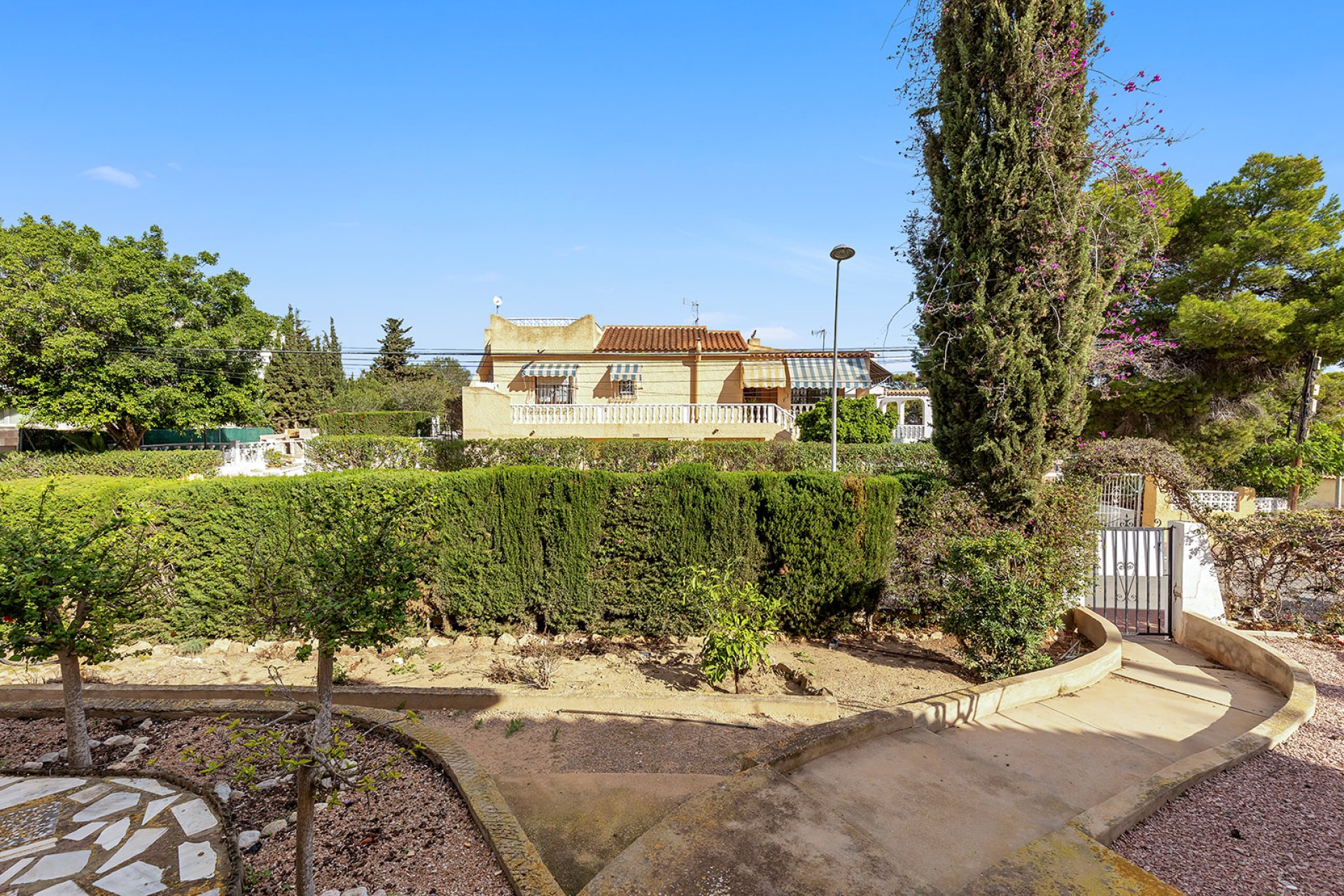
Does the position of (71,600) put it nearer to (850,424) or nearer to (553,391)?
(850,424)

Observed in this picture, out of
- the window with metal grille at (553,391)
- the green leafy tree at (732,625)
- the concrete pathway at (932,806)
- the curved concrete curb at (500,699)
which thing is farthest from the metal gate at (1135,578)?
the window with metal grille at (553,391)

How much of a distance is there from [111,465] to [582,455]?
14406 mm

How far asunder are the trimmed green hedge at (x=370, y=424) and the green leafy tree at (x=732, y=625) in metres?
27.2

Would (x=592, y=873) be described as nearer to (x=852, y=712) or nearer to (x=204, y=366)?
(x=852, y=712)

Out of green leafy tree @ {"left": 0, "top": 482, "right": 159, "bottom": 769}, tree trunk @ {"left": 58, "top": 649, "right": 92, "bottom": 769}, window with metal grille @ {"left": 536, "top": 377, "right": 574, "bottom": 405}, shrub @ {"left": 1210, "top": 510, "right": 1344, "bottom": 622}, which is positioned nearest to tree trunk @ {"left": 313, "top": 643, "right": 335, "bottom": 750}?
green leafy tree @ {"left": 0, "top": 482, "right": 159, "bottom": 769}

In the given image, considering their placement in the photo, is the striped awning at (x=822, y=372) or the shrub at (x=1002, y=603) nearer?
the shrub at (x=1002, y=603)

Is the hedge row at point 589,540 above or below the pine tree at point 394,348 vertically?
below

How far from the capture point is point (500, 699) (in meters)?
5.35

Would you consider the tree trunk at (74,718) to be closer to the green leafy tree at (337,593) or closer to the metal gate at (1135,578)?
the green leafy tree at (337,593)

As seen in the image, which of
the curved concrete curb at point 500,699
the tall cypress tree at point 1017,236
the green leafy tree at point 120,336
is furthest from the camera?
the green leafy tree at point 120,336

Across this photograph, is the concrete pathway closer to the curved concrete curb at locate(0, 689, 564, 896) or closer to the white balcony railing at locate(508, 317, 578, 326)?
the curved concrete curb at locate(0, 689, 564, 896)

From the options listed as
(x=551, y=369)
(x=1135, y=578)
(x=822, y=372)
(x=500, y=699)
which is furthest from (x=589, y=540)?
(x=551, y=369)

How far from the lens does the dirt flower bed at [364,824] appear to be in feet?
9.55

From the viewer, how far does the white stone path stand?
2900 mm
